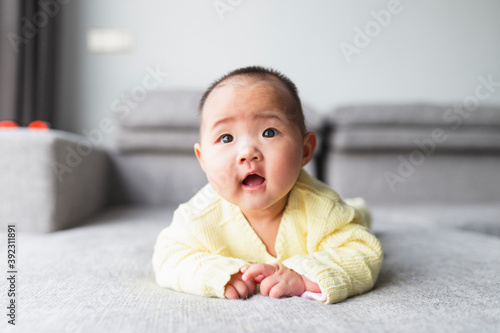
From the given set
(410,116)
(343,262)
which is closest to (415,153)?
(410,116)

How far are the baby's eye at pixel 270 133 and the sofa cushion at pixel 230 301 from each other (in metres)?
0.28

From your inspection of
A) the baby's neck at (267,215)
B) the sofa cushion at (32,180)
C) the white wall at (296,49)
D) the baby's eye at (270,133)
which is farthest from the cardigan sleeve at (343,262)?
the white wall at (296,49)

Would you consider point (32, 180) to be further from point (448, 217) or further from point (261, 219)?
point (448, 217)

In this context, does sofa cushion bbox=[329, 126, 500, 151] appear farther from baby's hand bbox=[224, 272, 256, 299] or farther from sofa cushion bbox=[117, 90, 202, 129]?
baby's hand bbox=[224, 272, 256, 299]

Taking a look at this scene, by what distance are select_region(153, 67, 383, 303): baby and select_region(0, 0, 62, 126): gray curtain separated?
5.22ft

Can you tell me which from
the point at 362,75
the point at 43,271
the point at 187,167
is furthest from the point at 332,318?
the point at 362,75

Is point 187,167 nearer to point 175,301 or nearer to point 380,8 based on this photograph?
point 175,301

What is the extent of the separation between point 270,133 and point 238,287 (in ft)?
0.92

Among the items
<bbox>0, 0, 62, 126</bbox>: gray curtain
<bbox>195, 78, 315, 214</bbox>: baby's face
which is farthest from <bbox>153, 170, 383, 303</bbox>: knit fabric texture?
<bbox>0, 0, 62, 126</bbox>: gray curtain

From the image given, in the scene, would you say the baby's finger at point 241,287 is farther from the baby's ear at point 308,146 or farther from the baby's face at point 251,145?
the baby's ear at point 308,146

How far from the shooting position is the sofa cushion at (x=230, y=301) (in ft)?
1.84

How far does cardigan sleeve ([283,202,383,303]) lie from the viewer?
687 millimetres

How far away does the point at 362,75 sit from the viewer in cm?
264

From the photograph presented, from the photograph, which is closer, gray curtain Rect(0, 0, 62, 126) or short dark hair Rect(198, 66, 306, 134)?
short dark hair Rect(198, 66, 306, 134)
